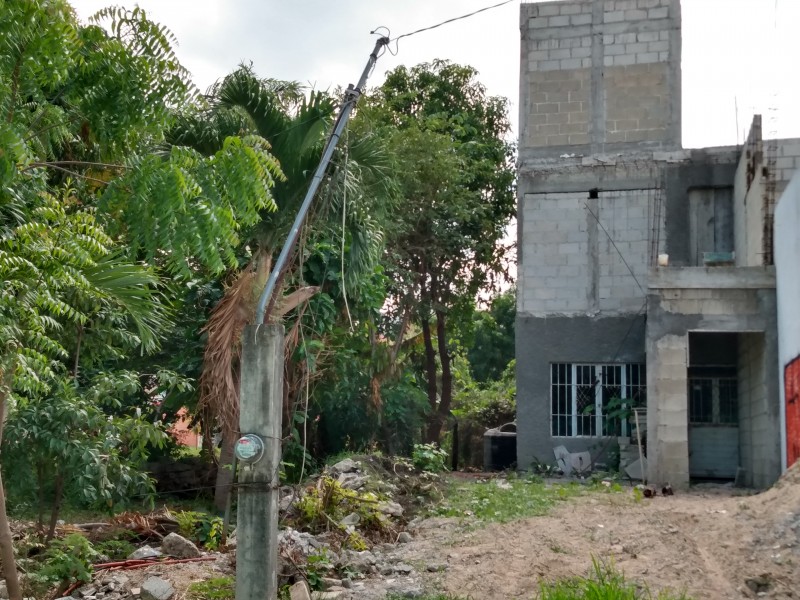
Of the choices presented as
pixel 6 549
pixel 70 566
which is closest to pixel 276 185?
pixel 70 566

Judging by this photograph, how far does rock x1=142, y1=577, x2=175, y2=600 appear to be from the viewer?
9203 mm

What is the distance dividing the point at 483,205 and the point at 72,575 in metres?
16.0

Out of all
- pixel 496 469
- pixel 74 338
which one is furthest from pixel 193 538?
pixel 496 469

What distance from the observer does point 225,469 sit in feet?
47.1

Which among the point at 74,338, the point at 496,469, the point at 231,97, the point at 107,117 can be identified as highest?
the point at 231,97

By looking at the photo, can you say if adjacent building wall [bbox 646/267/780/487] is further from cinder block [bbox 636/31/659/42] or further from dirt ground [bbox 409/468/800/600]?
cinder block [bbox 636/31/659/42]

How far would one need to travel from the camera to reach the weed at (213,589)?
9.36 meters

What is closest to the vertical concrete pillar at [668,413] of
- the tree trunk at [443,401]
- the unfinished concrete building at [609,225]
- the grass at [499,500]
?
the grass at [499,500]

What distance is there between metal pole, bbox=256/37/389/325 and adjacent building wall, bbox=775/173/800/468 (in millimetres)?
7402

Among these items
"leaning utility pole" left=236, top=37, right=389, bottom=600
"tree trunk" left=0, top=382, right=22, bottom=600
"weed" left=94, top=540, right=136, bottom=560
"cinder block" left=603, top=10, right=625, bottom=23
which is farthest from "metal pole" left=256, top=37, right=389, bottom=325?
"cinder block" left=603, top=10, right=625, bottom=23

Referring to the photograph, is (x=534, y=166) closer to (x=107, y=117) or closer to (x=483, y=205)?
(x=483, y=205)

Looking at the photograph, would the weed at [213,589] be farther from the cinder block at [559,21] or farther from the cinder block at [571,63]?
the cinder block at [559,21]

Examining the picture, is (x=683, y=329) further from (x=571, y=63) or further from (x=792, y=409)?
(x=571, y=63)

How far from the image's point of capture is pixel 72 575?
32.7ft
